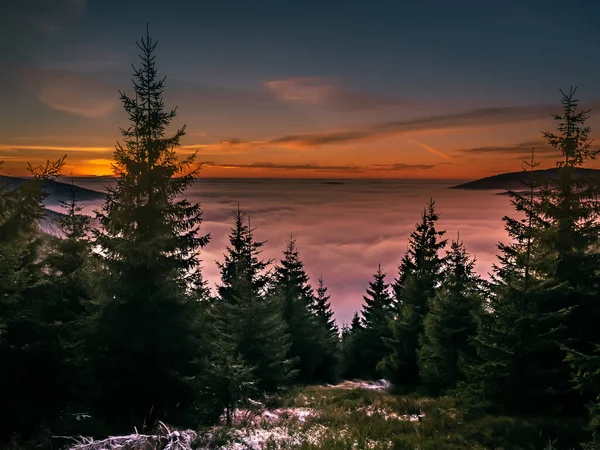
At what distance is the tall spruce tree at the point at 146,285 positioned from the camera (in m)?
10.9

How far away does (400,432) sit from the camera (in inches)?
400

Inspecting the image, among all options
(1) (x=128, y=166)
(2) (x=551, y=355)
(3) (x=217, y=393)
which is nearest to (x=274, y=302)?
(3) (x=217, y=393)

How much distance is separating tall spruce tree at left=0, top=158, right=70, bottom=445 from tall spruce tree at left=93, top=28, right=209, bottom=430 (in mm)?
1259

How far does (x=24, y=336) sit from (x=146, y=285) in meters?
3.17

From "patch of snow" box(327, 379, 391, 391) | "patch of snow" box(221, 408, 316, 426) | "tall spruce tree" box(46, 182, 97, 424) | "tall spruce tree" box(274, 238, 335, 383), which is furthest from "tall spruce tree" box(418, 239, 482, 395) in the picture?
"tall spruce tree" box(46, 182, 97, 424)

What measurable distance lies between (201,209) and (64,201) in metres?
7.11

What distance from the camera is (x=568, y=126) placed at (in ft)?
41.9

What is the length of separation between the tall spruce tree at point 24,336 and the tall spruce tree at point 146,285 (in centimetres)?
126

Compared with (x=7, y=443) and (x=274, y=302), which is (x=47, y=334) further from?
(x=274, y=302)

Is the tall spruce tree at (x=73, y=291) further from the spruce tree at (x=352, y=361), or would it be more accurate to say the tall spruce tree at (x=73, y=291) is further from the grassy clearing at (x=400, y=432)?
the spruce tree at (x=352, y=361)

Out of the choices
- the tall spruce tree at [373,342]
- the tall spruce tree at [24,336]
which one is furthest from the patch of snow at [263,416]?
the tall spruce tree at [373,342]

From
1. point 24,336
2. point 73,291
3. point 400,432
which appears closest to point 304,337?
point 400,432

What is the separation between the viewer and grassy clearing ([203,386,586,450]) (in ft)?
25.7

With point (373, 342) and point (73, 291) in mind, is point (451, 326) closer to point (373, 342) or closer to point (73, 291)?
point (73, 291)
